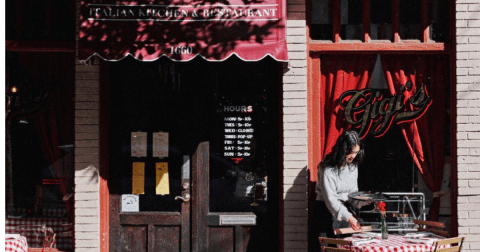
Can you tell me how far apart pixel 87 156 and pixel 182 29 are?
1.84 meters

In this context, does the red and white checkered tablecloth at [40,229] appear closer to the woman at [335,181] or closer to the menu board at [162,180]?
the menu board at [162,180]

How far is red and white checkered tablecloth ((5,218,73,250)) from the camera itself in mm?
7333

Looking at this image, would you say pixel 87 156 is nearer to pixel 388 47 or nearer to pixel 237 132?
pixel 237 132

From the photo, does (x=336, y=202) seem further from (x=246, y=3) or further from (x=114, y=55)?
(x=114, y=55)

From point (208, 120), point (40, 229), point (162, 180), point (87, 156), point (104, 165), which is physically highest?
point (208, 120)

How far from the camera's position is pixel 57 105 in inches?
289

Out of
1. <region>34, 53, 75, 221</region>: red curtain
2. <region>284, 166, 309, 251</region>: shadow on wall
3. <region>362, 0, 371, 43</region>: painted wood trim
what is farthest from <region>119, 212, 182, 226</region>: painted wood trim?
<region>362, 0, 371, 43</region>: painted wood trim

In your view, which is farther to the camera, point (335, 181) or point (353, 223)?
point (335, 181)

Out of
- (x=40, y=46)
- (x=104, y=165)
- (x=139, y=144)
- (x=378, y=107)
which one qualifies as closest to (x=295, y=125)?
(x=378, y=107)

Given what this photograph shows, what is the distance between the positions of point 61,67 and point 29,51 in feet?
1.32

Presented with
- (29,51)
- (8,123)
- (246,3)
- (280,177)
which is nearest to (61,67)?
(29,51)

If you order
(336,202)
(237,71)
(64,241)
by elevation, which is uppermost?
(237,71)

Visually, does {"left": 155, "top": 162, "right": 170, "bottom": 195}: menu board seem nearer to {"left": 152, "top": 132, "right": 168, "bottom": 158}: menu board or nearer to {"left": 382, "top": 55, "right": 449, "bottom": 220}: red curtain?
{"left": 152, "top": 132, "right": 168, "bottom": 158}: menu board

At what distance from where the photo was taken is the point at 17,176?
24.1ft
